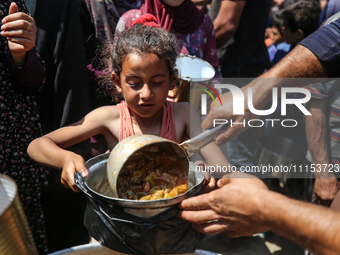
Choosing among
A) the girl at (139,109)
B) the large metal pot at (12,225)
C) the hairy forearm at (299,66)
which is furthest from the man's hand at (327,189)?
the large metal pot at (12,225)

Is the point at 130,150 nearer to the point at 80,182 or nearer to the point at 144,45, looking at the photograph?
the point at 80,182

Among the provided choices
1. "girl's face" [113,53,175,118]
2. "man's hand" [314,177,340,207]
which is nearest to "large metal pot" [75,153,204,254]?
"girl's face" [113,53,175,118]

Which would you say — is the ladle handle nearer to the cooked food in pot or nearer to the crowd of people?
the cooked food in pot

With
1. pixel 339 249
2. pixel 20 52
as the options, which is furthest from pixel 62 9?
pixel 339 249

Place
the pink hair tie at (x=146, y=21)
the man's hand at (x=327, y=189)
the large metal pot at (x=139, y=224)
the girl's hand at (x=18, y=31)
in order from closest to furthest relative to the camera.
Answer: the large metal pot at (x=139, y=224) → the girl's hand at (x=18, y=31) → the pink hair tie at (x=146, y=21) → the man's hand at (x=327, y=189)

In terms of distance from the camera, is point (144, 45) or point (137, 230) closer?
point (137, 230)

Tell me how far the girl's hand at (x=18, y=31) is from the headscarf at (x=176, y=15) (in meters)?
0.83

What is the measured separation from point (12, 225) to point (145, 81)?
952 mm

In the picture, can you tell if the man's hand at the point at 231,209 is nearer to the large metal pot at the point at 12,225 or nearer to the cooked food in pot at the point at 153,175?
the cooked food in pot at the point at 153,175

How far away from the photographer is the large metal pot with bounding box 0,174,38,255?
96 cm

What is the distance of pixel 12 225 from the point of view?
100 centimetres

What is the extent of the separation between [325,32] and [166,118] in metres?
1.10

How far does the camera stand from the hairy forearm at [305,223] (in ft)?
3.59

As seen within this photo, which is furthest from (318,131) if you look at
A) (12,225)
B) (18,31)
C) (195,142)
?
(12,225)
